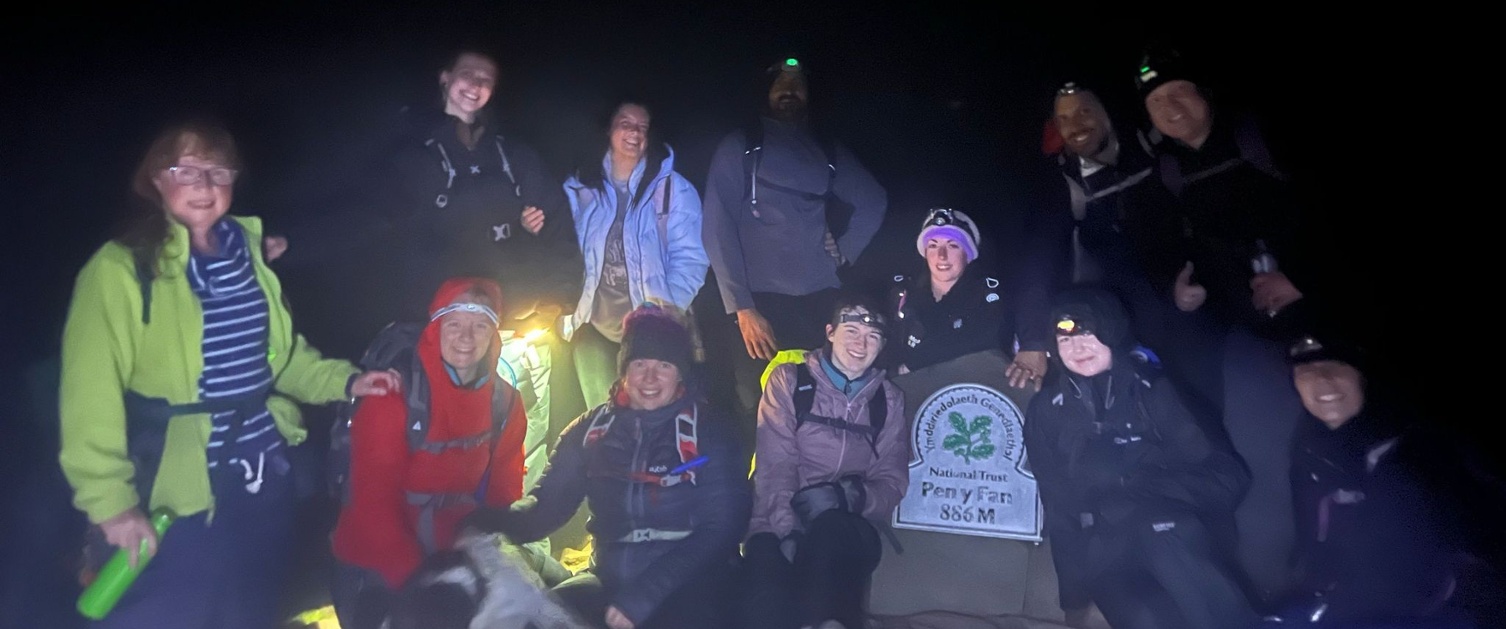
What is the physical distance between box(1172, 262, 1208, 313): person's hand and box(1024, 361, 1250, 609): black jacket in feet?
1.04

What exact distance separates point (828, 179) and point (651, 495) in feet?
4.09

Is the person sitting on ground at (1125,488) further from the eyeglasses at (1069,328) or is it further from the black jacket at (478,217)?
the black jacket at (478,217)

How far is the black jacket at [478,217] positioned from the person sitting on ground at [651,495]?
17.6 inches

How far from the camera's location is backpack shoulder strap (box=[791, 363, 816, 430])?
3.29m

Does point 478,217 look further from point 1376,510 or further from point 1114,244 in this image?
point 1376,510

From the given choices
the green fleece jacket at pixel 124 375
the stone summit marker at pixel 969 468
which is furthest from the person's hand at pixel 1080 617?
the green fleece jacket at pixel 124 375

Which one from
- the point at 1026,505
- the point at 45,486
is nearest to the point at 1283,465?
the point at 1026,505

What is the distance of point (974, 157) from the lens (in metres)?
3.56

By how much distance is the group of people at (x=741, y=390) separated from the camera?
3.03 meters

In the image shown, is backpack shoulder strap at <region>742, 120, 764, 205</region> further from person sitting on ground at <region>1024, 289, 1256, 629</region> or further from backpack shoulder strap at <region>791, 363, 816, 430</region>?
person sitting on ground at <region>1024, 289, 1256, 629</region>

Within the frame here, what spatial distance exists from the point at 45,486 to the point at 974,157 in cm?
320

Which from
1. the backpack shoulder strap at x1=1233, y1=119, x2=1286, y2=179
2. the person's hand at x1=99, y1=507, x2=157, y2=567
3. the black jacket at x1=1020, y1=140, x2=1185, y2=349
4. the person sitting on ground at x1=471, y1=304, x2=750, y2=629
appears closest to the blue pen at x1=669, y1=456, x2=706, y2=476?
the person sitting on ground at x1=471, y1=304, x2=750, y2=629

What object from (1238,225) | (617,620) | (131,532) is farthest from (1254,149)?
(131,532)

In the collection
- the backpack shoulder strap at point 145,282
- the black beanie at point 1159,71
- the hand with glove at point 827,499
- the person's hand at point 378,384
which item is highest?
the black beanie at point 1159,71
